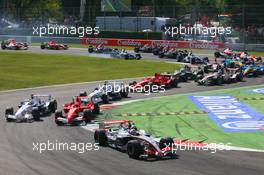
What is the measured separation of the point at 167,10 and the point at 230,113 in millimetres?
52267

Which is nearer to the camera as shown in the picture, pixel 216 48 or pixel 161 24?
pixel 216 48

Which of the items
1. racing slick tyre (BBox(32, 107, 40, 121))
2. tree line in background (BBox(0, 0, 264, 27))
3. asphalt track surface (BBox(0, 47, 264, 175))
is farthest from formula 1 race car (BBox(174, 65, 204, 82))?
tree line in background (BBox(0, 0, 264, 27))

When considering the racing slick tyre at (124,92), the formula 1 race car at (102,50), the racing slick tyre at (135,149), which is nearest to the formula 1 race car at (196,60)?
the formula 1 race car at (102,50)

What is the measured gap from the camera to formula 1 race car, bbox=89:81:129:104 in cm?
2881

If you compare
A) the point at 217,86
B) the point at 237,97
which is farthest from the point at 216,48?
the point at 237,97

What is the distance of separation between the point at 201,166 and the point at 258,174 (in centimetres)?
170

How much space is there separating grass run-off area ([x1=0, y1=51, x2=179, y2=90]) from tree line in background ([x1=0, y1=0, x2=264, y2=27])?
19.8 meters

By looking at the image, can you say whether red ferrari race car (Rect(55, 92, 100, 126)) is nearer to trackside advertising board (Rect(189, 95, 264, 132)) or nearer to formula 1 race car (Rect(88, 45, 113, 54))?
trackside advertising board (Rect(189, 95, 264, 132))

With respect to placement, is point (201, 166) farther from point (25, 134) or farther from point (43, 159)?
point (25, 134)

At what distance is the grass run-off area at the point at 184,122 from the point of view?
65.4 ft

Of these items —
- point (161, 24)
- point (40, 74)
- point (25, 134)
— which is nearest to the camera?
point (25, 134)

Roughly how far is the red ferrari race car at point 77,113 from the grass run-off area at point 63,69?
12631 mm

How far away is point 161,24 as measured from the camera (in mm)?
75875

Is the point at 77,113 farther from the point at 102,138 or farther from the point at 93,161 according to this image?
the point at 93,161
